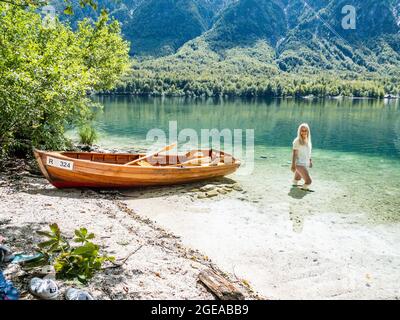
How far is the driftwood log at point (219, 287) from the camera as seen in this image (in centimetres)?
643

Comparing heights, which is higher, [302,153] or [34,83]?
[34,83]

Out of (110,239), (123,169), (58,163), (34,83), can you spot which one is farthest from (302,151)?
(34,83)

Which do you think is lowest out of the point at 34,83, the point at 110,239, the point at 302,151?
the point at 110,239

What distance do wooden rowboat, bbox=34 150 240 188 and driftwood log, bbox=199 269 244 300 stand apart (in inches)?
296

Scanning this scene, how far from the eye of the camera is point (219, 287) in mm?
6641

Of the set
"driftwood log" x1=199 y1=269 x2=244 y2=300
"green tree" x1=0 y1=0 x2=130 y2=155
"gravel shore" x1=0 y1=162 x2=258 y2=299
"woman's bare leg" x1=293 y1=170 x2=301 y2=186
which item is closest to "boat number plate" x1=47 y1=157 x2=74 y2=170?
"gravel shore" x1=0 y1=162 x2=258 y2=299

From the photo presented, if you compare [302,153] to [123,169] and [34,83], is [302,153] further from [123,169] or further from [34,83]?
[34,83]

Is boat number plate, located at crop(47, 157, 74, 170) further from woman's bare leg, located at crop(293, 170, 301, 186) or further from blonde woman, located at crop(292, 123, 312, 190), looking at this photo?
woman's bare leg, located at crop(293, 170, 301, 186)

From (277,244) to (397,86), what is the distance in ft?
701

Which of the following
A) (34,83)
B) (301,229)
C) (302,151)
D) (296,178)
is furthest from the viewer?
(296,178)

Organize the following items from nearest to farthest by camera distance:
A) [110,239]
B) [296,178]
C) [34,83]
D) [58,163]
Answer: [110,239] → [34,83] → [58,163] → [296,178]

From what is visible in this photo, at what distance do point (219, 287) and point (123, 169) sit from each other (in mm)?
8123

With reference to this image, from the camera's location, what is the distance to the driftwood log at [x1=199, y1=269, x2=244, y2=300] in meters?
6.43

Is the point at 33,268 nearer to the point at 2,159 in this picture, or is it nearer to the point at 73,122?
the point at 2,159
